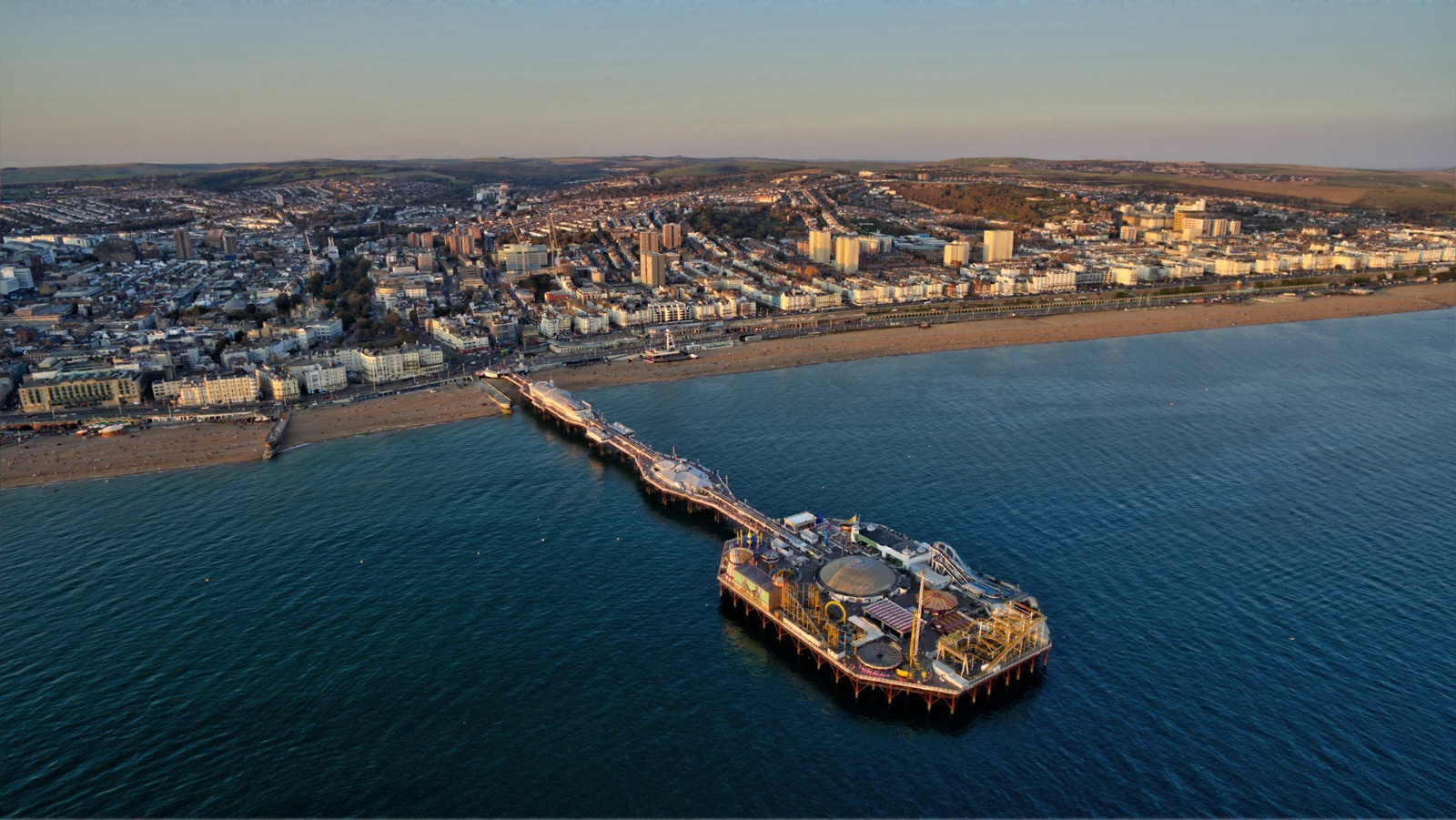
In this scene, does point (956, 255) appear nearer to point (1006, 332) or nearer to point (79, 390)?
point (1006, 332)

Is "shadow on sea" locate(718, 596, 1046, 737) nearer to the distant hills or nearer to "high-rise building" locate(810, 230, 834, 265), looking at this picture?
"high-rise building" locate(810, 230, 834, 265)

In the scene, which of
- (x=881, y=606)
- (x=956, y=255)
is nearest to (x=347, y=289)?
(x=956, y=255)

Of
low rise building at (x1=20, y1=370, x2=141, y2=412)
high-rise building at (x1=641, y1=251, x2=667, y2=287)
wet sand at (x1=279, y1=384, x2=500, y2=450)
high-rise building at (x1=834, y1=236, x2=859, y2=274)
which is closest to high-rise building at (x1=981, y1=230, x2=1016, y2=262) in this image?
high-rise building at (x1=834, y1=236, x2=859, y2=274)

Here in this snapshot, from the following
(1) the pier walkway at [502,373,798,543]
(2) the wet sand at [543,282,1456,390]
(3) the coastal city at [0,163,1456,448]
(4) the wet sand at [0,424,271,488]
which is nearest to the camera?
(1) the pier walkway at [502,373,798,543]

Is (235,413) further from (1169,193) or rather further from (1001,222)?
(1169,193)

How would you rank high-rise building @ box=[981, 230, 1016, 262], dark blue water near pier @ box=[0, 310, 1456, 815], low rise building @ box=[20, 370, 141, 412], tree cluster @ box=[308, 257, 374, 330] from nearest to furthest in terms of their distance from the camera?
1. dark blue water near pier @ box=[0, 310, 1456, 815]
2. low rise building @ box=[20, 370, 141, 412]
3. tree cluster @ box=[308, 257, 374, 330]
4. high-rise building @ box=[981, 230, 1016, 262]

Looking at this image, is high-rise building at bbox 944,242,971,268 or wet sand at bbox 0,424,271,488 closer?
wet sand at bbox 0,424,271,488

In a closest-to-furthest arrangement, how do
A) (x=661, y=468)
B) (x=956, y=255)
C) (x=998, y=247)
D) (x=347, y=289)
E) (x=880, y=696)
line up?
(x=880, y=696) < (x=661, y=468) < (x=347, y=289) < (x=956, y=255) < (x=998, y=247)
